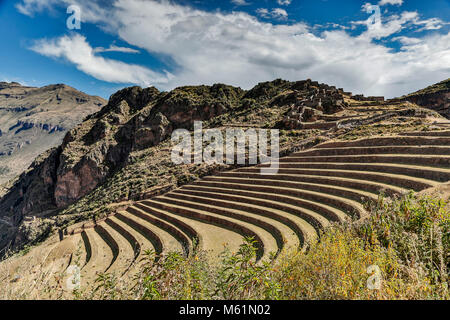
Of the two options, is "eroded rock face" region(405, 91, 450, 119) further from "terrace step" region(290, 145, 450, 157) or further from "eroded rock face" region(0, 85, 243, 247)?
"eroded rock face" region(0, 85, 243, 247)

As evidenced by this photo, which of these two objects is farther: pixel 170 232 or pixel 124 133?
pixel 124 133

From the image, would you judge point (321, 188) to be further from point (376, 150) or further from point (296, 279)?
point (296, 279)

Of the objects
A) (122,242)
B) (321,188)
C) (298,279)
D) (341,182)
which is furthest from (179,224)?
(298,279)

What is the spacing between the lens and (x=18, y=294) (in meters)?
3.26

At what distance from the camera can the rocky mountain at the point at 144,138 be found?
1171 inches

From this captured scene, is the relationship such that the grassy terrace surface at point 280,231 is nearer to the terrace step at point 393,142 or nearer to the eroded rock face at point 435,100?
the terrace step at point 393,142

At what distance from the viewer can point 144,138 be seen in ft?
165

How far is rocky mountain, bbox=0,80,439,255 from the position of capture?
97.6ft

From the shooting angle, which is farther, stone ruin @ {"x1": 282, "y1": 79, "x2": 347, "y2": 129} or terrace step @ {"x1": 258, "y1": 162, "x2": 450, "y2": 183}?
stone ruin @ {"x1": 282, "y1": 79, "x2": 347, "y2": 129}

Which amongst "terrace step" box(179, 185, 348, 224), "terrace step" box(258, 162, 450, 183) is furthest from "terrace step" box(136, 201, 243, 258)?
"terrace step" box(258, 162, 450, 183)

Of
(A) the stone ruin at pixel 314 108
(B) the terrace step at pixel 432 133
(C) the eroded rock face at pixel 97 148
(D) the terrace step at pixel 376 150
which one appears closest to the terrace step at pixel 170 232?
(D) the terrace step at pixel 376 150

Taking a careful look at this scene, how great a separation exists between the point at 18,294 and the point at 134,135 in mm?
52398

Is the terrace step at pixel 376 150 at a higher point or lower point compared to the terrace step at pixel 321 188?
higher

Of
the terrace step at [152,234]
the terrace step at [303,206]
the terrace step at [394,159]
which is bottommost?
the terrace step at [152,234]
